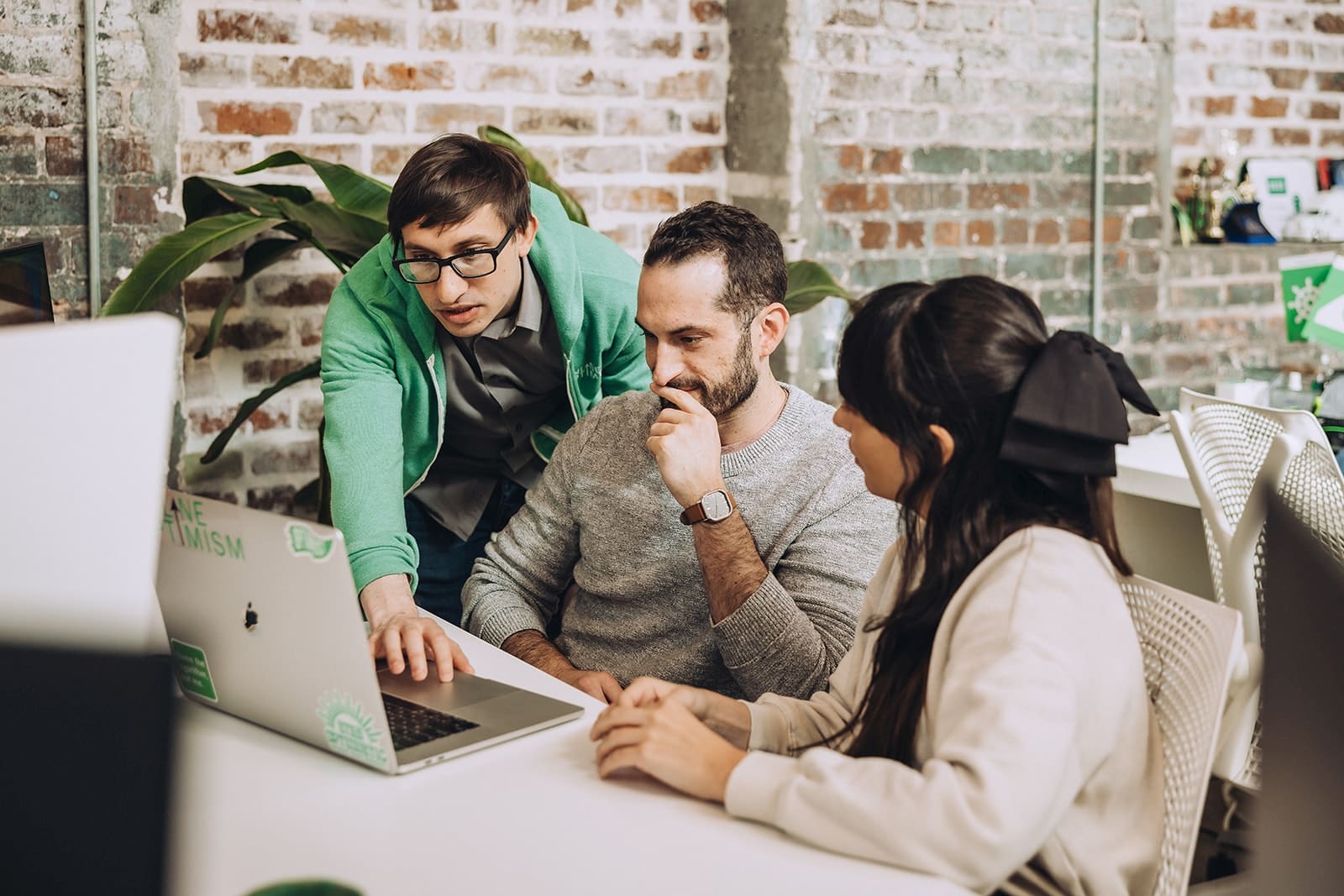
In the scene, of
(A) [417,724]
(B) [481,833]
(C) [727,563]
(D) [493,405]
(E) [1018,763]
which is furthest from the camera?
(D) [493,405]

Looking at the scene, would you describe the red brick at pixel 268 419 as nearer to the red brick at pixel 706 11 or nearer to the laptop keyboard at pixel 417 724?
the red brick at pixel 706 11

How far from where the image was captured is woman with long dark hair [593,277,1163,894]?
101 cm

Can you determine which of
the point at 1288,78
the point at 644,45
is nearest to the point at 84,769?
the point at 644,45

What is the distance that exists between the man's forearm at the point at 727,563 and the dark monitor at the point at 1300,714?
3.88 ft

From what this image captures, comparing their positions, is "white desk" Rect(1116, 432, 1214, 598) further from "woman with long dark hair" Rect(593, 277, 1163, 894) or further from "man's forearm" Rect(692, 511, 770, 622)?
"woman with long dark hair" Rect(593, 277, 1163, 894)

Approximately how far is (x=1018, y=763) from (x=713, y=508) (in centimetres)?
79

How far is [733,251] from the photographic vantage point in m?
1.84

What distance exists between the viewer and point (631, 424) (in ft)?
6.49

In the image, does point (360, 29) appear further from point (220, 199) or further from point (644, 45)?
point (644, 45)

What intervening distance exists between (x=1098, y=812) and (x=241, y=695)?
2.81ft

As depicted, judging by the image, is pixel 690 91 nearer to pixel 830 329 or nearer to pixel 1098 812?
pixel 830 329

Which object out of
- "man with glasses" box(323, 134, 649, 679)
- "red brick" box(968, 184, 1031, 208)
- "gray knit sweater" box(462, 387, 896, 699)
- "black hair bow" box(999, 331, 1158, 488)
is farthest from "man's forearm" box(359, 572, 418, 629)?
"red brick" box(968, 184, 1031, 208)

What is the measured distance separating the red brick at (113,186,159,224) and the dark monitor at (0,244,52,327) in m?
1.06

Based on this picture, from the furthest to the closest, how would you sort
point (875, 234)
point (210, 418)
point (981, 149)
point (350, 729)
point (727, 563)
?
point (981, 149)
point (875, 234)
point (210, 418)
point (727, 563)
point (350, 729)
